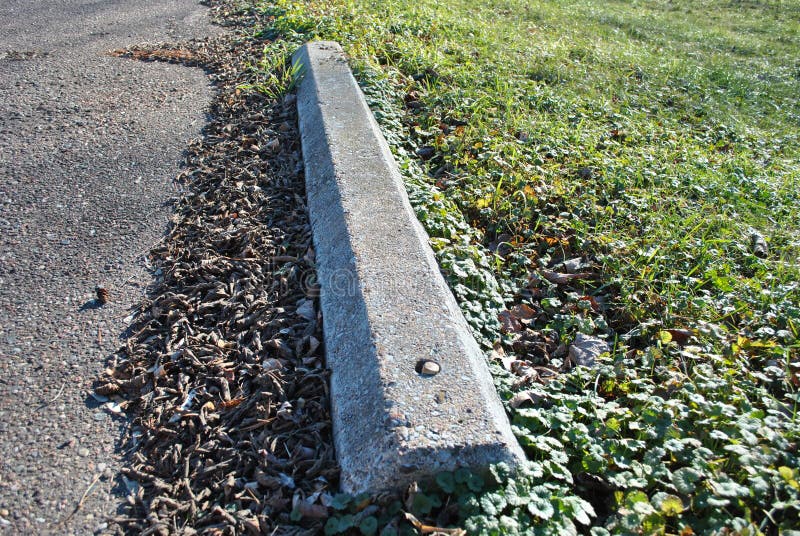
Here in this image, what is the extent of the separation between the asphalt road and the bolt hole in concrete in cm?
124

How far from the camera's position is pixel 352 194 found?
129 inches

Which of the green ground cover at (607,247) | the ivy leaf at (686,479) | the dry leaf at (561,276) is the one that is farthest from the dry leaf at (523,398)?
the dry leaf at (561,276)

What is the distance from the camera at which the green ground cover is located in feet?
6.63

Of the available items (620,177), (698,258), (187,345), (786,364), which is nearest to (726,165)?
(620,177)

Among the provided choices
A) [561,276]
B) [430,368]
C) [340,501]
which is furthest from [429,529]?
[561,276]

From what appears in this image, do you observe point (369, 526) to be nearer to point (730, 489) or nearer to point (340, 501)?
point (340, 501)

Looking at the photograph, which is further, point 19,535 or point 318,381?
point 318,381

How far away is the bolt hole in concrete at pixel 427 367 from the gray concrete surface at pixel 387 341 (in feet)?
0.04

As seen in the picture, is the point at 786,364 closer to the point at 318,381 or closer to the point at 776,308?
the point at 776,308

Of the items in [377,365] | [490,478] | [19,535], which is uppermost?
[377,365]

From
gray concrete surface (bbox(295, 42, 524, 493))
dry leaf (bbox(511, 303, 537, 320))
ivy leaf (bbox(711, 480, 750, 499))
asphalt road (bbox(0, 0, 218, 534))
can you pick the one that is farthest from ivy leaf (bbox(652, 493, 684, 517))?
asphalt road (bbox(0, 0, 218, 534))

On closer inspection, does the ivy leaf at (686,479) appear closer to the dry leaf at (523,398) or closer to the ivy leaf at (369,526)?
the dry leaf at (523,398)

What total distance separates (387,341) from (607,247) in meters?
1.78

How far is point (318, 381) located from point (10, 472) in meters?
1.21
